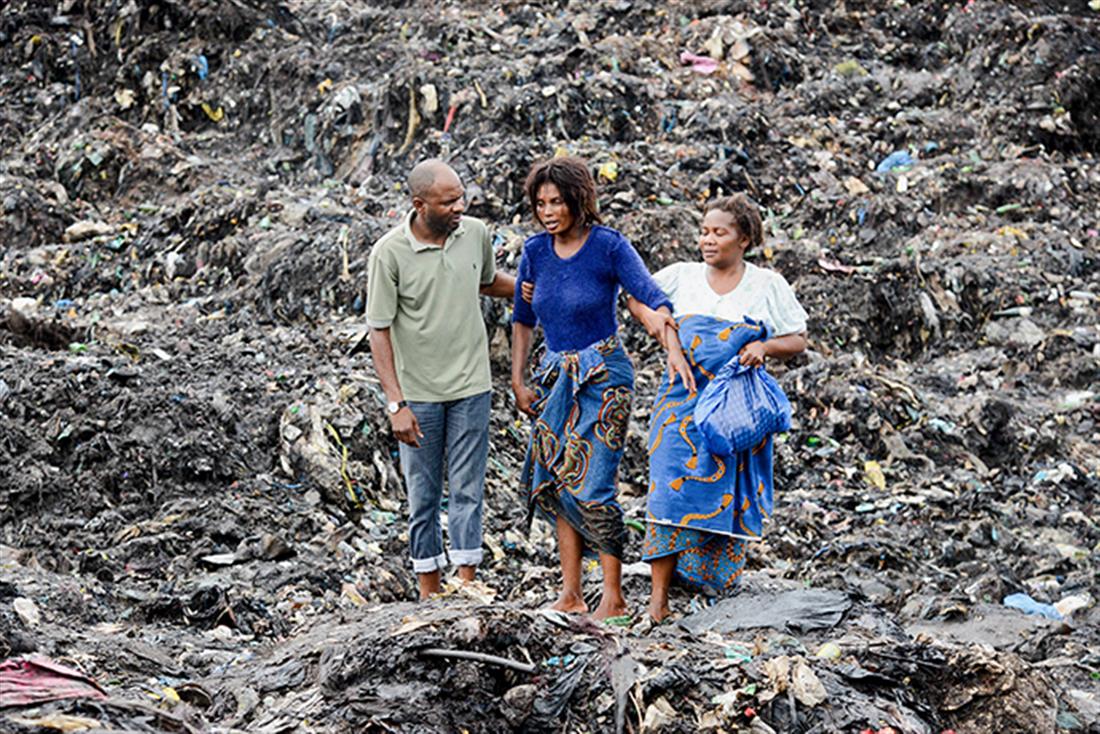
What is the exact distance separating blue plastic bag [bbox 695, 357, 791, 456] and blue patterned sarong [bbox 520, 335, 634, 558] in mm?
262

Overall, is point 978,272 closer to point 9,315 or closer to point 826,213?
point 826,213

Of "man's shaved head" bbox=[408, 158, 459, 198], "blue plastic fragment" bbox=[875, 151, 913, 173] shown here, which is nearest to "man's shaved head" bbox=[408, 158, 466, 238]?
"man's shaved head" bbox=[408, 158, 459, 198]

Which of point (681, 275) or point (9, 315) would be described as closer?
point (681, 275)

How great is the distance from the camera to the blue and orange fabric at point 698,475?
4.11 metres

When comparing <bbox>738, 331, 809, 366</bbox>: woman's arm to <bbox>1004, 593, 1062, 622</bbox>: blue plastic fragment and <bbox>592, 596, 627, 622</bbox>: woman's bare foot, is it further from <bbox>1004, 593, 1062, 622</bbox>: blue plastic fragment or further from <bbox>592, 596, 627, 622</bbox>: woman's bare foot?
<bbox>1004, 593, 1062, 622</bbox>: blue plastic fragment

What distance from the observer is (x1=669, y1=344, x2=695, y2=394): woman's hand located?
4.07 m

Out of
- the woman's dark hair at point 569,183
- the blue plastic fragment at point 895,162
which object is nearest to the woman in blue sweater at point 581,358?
the woman's dark hair at point 569,183

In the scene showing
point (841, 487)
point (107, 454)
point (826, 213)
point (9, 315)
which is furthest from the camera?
point (826, 213)

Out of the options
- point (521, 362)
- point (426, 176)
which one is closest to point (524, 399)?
point (521, 362)

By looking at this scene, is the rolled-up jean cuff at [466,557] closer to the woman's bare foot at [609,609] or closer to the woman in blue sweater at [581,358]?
the woman in blue sweater at [581,358]

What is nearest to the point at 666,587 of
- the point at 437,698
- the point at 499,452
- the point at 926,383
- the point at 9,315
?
the point at 437,698

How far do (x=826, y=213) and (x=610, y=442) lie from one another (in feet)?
18.3

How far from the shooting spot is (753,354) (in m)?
4.05

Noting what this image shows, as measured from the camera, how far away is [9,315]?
23.8 feet
